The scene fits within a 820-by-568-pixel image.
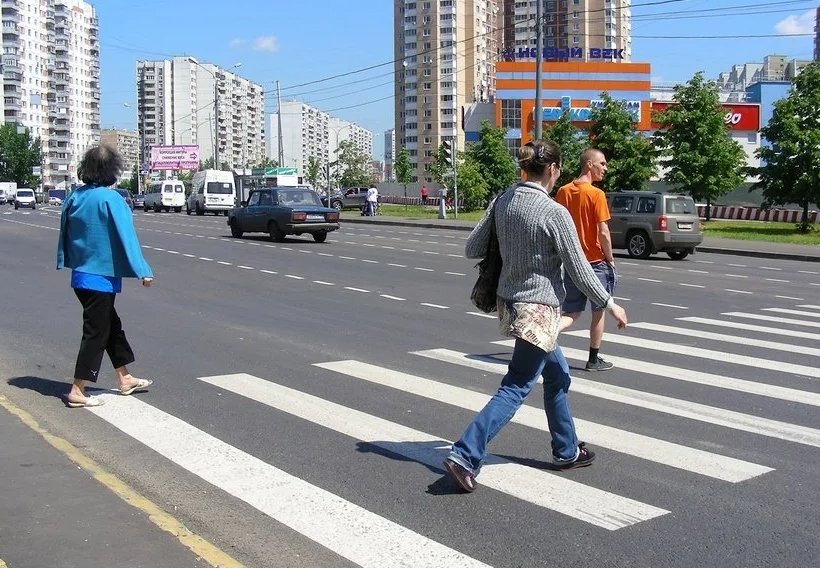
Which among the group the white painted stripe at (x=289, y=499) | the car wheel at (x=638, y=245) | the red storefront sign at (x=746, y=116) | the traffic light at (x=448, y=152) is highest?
the red storefront sign at (x=746, y=116)

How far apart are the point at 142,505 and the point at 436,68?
143 meters

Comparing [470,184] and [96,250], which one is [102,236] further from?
[470,184]

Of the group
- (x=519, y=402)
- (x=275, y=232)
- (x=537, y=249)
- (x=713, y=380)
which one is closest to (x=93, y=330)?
(x=519, y=402)

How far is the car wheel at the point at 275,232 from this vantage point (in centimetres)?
2836

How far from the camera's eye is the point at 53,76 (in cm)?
16600

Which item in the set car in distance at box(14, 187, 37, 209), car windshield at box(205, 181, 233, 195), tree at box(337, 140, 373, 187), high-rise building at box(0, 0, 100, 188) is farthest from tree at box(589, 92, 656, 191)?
high-rise building at box(0, 0, 100, 188)

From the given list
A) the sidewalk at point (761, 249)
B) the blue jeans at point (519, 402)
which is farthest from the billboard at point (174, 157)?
the blue jeans at point (519, 402)

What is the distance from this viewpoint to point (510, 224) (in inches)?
201

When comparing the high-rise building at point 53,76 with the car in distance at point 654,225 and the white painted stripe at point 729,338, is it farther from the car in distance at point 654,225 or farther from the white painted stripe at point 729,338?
the white painted stripe at point 729,338

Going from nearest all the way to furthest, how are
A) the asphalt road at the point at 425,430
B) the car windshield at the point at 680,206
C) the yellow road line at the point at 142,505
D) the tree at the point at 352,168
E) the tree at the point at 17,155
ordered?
the yellow road line at the point at 142,505 → the asphalt road at the point at 425,430 → the car windshield at the point at 680,206 → the tree at the point at 352,168 → the tree at the point at 17,155

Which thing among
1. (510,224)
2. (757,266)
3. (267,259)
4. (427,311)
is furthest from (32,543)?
Answer: (757,266)

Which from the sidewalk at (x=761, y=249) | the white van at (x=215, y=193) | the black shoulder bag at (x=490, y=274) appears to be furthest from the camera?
the white van at (x=215, y=193)

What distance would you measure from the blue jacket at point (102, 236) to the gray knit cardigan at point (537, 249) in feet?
9.87

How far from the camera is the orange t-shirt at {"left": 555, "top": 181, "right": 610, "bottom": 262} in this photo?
833 centimetres
